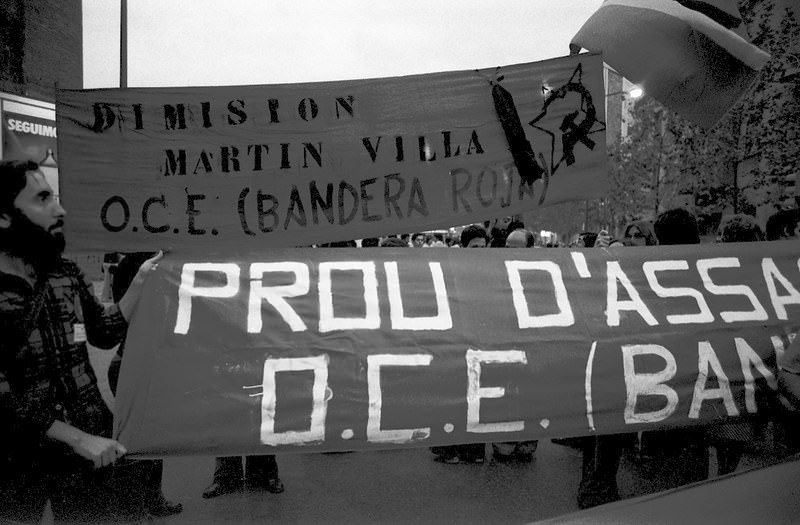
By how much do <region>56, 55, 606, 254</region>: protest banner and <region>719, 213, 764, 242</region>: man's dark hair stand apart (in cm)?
185

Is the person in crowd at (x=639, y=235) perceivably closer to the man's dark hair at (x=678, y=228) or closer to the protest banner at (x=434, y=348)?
the man's dark hair at (x=678, y=228)

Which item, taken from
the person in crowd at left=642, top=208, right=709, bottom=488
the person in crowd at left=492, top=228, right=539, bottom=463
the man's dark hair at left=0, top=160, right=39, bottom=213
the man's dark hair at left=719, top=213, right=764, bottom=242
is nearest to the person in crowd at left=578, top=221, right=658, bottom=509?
the person in crowd at left=642, top=208, right=709, bottom=488

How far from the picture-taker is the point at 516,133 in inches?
127

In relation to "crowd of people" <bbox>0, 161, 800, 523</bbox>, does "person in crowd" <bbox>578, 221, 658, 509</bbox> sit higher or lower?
lower

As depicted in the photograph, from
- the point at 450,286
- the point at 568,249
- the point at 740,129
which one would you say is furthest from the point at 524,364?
the point at 740,129

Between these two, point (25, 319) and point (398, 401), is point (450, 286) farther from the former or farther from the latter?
point (25, 319)

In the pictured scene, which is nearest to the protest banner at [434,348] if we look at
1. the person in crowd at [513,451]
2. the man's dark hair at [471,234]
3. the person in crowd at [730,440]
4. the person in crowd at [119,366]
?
the person in crowd at [730,440]

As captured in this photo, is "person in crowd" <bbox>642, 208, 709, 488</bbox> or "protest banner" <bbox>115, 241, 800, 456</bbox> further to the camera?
"person in crowd" <bbox>642, 208, 709, 488</bbox>

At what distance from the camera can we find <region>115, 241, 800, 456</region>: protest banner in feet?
9.11

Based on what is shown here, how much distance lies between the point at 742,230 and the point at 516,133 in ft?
7.59

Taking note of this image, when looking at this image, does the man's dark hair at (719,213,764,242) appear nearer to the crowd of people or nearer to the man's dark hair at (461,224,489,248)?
the crowd of people

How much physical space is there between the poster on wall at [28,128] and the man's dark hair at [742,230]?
1583 centimetres

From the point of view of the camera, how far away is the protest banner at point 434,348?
2777mm

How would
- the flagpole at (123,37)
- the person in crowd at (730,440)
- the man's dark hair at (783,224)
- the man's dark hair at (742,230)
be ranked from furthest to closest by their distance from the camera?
the flagpole at (123,37), the man's dark hair at (783,224), the man's dark hair at (742,230), the person in crowd at (730,440)
